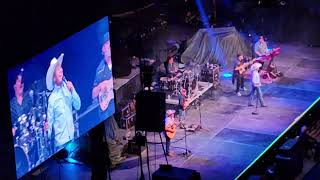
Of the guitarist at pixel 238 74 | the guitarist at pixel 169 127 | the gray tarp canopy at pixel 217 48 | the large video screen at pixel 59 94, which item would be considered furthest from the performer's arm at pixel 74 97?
the gray tarp canopy at pixel 217 48

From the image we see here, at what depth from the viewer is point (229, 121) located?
17.0 meters

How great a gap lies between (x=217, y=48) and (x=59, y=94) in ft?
25.2

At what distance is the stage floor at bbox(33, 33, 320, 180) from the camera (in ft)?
48.7

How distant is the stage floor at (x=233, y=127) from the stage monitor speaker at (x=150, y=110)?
1.77 metres

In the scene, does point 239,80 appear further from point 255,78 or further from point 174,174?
point 174,174

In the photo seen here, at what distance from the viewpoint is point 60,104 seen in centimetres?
1334

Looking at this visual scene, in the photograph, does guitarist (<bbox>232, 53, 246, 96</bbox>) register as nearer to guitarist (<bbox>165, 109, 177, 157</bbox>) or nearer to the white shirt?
the white shirt

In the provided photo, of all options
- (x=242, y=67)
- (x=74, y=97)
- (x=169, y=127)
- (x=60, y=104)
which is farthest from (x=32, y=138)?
(x=242, y=67)

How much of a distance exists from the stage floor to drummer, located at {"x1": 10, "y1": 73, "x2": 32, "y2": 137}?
283 cm

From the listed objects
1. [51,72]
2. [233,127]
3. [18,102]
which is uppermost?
[51,72]

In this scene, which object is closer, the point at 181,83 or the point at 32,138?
the point at 32,138

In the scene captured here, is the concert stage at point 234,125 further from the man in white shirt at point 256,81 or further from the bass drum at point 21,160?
the bass drum at point 21,160

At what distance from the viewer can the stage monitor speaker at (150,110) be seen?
12.8m

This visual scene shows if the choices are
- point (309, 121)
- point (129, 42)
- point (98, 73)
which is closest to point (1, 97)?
point (98, 73)
